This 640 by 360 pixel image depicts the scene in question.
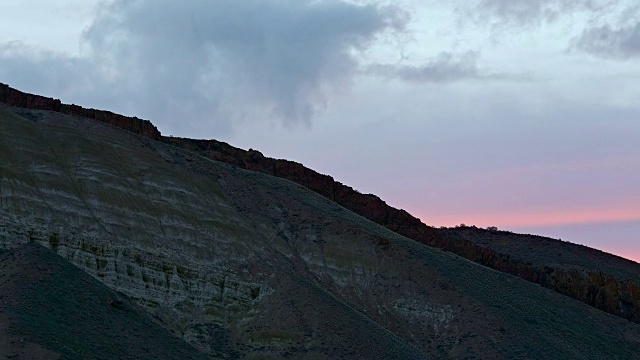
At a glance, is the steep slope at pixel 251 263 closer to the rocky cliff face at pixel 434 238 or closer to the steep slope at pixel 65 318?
the steep slope at pixel 65 318

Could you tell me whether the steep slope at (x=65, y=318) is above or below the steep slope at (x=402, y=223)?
below

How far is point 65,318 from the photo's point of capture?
41.0 meters

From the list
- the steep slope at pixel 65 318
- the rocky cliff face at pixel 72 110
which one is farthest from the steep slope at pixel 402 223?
the steep slope at pixel 65 318

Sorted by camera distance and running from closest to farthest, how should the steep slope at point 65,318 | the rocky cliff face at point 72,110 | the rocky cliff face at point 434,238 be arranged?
A: the steep slope at point 65,318, the rocky cliff face at point 72,110, the rocky cliff face at point 434,238

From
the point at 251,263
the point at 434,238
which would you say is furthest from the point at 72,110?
the point at 434,238

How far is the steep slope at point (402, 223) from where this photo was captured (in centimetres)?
Result: 7150

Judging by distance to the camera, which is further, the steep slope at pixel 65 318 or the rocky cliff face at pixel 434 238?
the rocky cliff face at pixel 434 238

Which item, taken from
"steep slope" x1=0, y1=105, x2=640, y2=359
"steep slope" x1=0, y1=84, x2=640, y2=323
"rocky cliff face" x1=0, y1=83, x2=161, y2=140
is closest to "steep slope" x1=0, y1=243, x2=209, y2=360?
"steep slope" x1=0, y1=105, x2=640, y2=359

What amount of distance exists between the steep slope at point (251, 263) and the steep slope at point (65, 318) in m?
2.59

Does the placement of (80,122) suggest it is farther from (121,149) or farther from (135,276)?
(135,276)

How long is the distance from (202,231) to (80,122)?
9806mm

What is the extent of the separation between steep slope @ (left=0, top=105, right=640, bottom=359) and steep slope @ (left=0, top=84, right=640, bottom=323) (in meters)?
7.87

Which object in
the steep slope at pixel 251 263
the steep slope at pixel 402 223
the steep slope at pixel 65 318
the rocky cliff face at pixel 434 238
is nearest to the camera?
the steep slope at pixel 65 318

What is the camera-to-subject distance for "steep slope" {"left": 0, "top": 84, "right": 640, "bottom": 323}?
7150 centimetres
